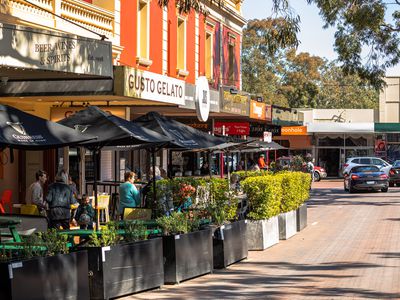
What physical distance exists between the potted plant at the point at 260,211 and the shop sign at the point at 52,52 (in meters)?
3.82

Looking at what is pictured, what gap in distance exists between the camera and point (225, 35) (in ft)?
126

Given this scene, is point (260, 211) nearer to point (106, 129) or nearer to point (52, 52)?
point (106, 129)

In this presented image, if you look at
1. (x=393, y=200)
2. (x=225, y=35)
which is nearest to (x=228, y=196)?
(x=393, y=200)

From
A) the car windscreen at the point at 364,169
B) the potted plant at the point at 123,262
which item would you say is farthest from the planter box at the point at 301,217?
the car windscreen at the point at 364,169

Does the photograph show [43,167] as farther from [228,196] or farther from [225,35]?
[225,35]

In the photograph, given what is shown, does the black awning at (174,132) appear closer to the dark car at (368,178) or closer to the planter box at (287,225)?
the planter box at (287,225)

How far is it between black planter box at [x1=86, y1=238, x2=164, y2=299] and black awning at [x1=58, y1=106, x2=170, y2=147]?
8.16ft

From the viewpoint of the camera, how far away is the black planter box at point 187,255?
41.7 feet

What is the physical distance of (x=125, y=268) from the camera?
37.9 ft

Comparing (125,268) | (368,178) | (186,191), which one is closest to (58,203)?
(186,191)

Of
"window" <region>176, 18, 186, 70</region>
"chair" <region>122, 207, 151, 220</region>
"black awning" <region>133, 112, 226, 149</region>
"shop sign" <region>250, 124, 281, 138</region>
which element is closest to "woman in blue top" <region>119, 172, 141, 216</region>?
"chair" <region>122, 207, 151, 220</region>

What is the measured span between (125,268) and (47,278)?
2.01 m

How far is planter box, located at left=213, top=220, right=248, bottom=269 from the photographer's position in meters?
14.5

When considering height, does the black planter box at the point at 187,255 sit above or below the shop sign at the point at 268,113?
below
